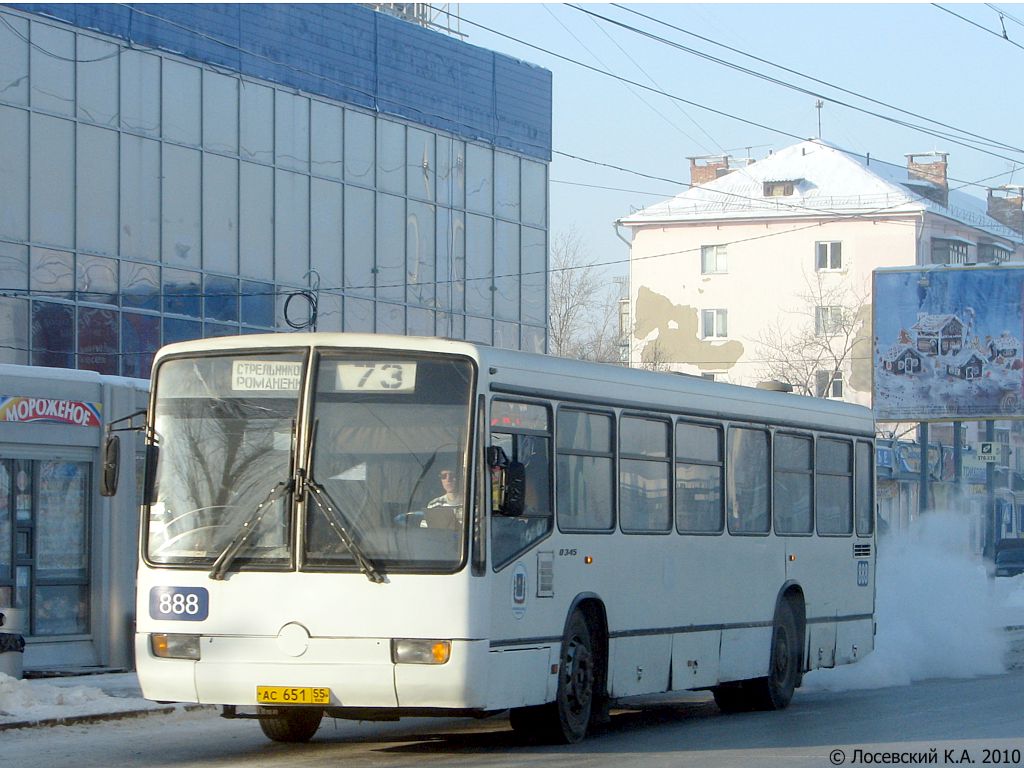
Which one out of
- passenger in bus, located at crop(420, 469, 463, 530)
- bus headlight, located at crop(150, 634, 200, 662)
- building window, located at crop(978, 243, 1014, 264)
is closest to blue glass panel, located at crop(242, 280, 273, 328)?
bus headlight, located at crop(150, 634, 200, 662)

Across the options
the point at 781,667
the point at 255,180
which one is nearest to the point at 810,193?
the point at 255,180

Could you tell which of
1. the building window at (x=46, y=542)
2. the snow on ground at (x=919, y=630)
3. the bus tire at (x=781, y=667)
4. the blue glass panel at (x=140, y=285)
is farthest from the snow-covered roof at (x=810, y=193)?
the bus tire at (x=781, y=667)

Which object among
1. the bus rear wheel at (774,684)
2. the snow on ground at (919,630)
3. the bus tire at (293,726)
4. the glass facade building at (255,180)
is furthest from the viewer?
the glass facade building at (255,180)

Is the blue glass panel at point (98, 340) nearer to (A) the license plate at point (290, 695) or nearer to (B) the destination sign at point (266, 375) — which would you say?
(B) the destination sign at point (266, 375)

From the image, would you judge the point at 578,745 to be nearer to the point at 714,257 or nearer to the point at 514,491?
the point at 514,491

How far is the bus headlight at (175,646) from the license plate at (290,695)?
0.49 m

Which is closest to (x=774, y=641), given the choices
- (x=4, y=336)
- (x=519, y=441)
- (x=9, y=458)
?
(x=519, y=441)

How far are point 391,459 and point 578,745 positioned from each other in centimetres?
253

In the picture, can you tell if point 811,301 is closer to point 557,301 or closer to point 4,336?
point 557,301

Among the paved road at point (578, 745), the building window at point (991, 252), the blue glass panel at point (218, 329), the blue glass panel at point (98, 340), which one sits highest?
the building window at point (991, 252)

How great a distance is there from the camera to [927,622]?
2183 centimetres

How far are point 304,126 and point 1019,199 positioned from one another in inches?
2434

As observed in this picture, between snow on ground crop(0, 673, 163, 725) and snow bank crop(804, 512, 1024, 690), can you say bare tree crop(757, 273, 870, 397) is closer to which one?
snow bank crop(804, 512, 1024, 690)

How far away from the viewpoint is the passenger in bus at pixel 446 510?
1046 centimetres
